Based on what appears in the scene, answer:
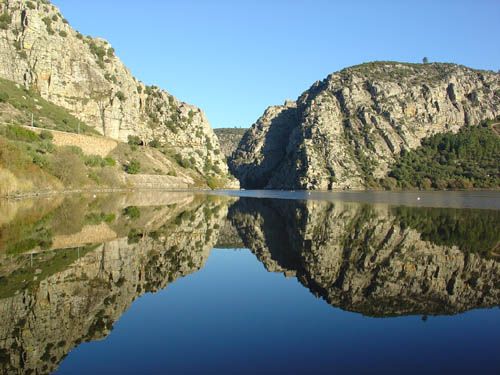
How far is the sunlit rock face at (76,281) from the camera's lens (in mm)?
8391

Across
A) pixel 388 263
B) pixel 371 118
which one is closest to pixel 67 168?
pixel 388 263

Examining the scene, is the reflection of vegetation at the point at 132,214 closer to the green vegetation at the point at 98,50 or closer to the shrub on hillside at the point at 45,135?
the shrub on hillside at the point at 45,135

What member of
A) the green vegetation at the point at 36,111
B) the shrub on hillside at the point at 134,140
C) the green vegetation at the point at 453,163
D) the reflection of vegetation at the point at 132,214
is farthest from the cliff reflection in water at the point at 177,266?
the green vegetation at the point at 453,163

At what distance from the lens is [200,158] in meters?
137

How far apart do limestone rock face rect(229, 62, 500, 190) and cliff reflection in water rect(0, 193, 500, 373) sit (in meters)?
129

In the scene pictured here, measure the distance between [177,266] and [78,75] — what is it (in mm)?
101910

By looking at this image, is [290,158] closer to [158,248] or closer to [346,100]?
[346,100]

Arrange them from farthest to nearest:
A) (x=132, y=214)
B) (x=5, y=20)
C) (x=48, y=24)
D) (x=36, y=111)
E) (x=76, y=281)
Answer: (x=48, y=24), (x=5, y=20), (x=36, y=111), (x=132, y=214), (x=76, y=281)

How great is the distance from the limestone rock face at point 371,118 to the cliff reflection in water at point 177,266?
128797 mm

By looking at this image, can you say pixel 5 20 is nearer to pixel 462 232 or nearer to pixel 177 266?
pixel 177 266

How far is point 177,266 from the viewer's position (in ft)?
54.1

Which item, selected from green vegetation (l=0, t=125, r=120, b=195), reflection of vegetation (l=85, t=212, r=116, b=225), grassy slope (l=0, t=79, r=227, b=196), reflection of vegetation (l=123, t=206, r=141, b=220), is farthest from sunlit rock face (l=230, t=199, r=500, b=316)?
grassy slope (l=0, t=79, r=227, b=196)

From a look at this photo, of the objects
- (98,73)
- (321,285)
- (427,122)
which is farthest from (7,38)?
(427,122)

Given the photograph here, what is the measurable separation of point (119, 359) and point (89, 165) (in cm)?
7466
